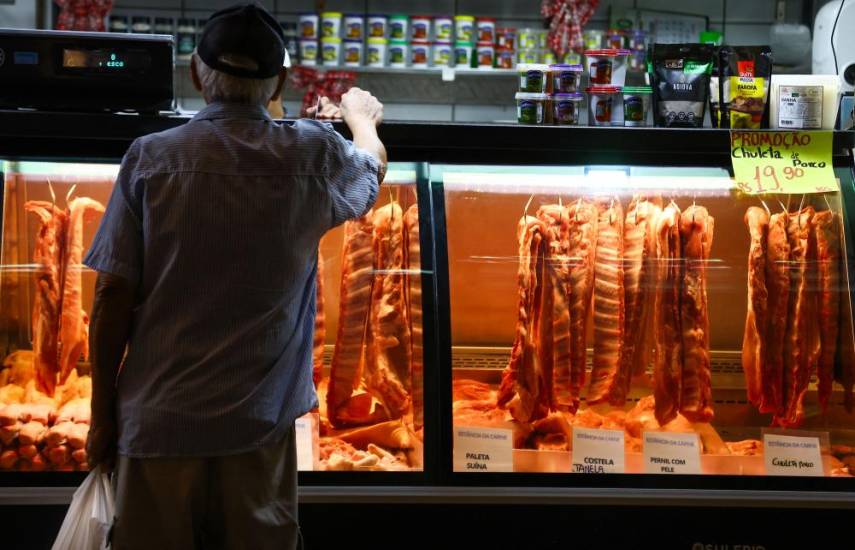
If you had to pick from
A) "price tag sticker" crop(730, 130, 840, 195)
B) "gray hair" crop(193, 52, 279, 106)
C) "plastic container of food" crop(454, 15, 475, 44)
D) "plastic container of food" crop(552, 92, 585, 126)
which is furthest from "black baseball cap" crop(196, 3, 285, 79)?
"plastic container of food" crop(454, 15, 475, 44)

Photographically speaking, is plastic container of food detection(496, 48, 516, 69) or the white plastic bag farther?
plastic container of food detection(496, 48, 516, 69)

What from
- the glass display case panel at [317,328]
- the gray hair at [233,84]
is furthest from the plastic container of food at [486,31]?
the gray hair at [233,84]

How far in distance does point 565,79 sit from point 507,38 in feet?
11.6

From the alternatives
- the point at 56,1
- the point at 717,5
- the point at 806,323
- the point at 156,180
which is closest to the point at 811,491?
the point at 806,323

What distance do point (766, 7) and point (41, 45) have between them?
5.39 meters

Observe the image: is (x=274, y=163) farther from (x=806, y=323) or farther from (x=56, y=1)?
(x=56, y=1)

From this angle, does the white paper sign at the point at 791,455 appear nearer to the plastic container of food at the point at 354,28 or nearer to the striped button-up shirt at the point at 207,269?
the striped button-up shirt at the point at 207,269

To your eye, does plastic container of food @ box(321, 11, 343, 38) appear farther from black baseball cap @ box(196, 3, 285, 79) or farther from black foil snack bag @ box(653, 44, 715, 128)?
black baseball cap @ box(196, 3, 285, 79)

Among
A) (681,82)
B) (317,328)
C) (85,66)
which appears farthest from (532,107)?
(85,66)

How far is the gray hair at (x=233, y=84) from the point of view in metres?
1.82

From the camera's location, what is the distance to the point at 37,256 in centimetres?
265

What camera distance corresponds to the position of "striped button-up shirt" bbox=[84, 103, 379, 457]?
5.81ft

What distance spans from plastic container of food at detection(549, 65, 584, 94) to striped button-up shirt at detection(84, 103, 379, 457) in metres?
0.96

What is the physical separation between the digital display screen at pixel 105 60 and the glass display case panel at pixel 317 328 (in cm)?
35
